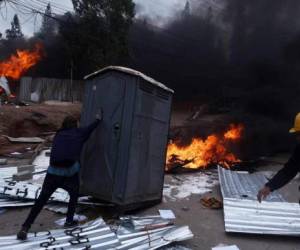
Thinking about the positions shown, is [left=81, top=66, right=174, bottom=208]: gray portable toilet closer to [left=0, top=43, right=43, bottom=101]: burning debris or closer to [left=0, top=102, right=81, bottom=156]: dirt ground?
[left=0, top=102, right=81, bottom=156]: dirt ground

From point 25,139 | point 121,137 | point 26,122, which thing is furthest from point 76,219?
point 26,122

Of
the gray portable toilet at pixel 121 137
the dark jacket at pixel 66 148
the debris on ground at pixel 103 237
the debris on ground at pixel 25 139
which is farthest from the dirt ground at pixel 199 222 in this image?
the debris on ground at pixel 25 139

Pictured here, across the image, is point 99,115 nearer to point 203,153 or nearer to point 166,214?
point 166,214

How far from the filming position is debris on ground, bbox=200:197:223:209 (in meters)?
7.46

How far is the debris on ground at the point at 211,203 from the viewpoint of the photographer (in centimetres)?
746

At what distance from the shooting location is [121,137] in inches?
254

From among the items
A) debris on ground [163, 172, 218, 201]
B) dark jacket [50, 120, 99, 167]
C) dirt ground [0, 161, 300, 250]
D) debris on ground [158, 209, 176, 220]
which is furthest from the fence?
dark jacket [50, 120, 99, 167]

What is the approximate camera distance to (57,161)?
5789mm

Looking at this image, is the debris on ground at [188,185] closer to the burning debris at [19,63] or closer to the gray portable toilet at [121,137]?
the gray portable toilet at [121,137]

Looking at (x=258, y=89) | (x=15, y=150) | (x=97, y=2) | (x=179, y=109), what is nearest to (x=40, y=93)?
(x=97, y=2)

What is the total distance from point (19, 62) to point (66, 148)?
81.9ft

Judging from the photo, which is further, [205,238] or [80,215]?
[80,215]

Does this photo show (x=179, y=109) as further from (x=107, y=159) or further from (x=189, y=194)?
(x=107, y=159)

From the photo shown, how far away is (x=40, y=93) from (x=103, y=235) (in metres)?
22.3
